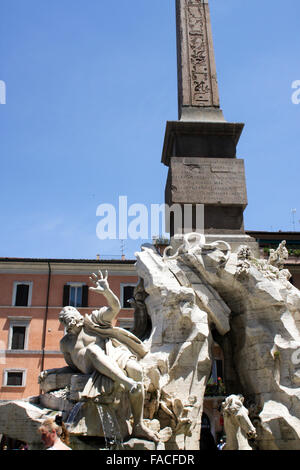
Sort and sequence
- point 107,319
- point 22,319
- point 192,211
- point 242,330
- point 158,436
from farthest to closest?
point 22,319, point 192,211, point 242,330, point 107,319, point 158,436

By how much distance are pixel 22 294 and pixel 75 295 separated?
7.35 ft

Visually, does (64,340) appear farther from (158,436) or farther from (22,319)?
(22,319)

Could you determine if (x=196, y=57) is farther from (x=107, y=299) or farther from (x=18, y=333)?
(x=18, y=333)

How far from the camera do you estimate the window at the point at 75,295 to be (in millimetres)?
21641

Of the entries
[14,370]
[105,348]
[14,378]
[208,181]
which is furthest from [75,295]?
[105,348]

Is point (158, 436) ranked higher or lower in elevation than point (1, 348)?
lower

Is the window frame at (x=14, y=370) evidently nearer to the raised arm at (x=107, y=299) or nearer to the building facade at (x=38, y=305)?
the building facade at (x=38, y=305)

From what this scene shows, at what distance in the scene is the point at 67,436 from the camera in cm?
522

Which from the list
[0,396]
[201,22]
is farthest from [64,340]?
[0,396]

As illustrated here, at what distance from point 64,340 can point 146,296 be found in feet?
4.76

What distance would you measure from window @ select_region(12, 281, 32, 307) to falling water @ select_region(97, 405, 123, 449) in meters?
16.6

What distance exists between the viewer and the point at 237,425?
599cm

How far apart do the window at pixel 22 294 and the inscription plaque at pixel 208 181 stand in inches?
587

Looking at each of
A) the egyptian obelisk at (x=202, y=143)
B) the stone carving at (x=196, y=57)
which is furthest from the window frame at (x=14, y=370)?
the stone carving at (x=196, y=57)
